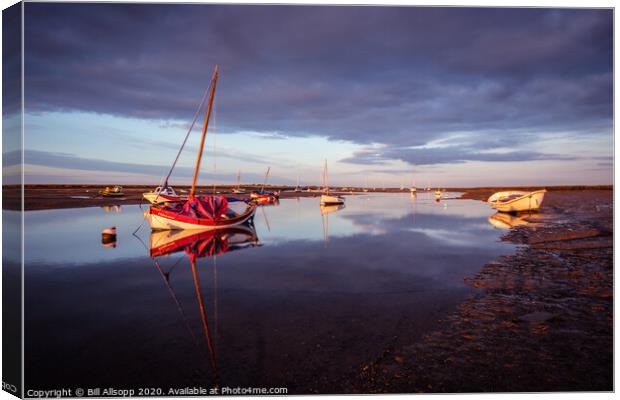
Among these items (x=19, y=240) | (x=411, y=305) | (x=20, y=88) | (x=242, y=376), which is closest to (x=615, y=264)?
(x=411, y=305)

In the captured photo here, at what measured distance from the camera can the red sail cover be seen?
69.4ft

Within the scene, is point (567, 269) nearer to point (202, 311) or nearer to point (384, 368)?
point (384, 368)

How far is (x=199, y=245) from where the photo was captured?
1670cm

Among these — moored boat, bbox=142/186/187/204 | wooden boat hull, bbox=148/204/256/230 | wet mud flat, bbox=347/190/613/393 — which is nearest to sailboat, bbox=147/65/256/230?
wooden boat hull, bbox=148/204/256/230

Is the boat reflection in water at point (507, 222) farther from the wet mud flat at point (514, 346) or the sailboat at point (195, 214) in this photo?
the sailboat at point (195, 214)

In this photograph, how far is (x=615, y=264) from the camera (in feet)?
20.6

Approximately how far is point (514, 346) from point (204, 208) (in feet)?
60.1

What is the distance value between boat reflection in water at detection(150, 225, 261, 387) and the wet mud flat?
11.1 ft

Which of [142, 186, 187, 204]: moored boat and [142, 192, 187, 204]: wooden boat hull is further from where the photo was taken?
[142, 186, 187, 204]: moored boat

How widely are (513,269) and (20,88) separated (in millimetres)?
12776

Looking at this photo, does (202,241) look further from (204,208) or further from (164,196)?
(164,196)

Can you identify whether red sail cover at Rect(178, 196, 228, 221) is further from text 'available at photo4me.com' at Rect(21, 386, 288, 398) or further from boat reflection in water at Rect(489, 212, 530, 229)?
boat reflection in water at Rect(489, 212, 530, 229)

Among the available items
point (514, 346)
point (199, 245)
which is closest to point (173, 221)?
point (199, 245)

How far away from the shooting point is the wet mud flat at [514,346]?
5.04 m
